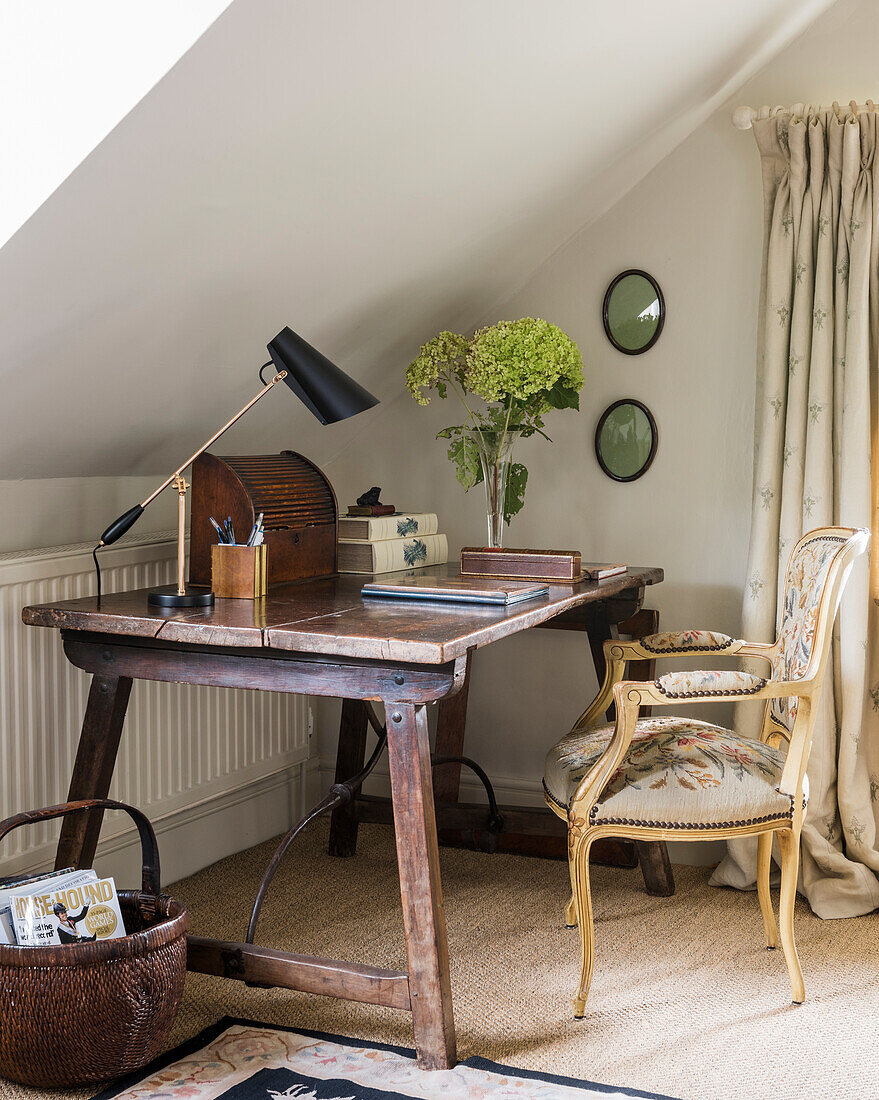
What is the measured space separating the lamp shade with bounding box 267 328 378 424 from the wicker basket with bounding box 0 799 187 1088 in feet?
3.21

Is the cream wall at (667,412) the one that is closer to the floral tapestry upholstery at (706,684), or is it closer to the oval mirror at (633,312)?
the oval mirror at (633,312)

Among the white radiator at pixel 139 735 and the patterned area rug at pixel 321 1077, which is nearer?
the patterned area rug at pixel 321 1077

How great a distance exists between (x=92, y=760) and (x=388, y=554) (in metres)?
0.91

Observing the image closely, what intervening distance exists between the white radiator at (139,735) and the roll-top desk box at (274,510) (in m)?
0.26

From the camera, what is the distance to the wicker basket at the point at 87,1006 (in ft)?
5.53

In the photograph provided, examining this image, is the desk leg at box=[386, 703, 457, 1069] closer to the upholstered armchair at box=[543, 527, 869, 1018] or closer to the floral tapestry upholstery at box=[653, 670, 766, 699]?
the upholstered armchair at box=[543, 527, 869, 1018]

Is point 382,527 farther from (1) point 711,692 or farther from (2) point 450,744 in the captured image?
(1) point 711,692

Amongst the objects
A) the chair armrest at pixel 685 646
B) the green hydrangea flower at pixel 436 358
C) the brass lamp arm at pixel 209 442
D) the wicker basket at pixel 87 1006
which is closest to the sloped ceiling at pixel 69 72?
the brass lamp arm at pixel 209 442

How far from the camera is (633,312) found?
305cm

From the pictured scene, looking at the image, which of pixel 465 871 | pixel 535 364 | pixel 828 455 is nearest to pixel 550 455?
pixel 535 364

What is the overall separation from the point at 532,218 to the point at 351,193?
802 millimetres

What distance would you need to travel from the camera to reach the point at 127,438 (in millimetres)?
2471

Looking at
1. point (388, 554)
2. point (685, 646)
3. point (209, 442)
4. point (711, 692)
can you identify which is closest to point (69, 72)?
point (209, 442)

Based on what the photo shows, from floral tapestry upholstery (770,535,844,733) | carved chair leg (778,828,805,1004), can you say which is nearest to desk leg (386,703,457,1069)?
carved chair leg (778,828,805,1004)
